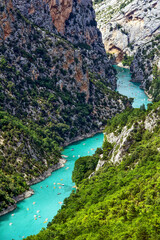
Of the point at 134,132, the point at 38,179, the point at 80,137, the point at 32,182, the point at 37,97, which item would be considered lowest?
the point at 80,137

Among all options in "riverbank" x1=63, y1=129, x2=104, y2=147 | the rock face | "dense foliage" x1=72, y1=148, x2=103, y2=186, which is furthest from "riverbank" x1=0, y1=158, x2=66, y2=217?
the rock face

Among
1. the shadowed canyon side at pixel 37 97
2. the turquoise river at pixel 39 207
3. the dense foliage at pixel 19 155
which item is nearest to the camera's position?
the turquoise river at pixel 39 207

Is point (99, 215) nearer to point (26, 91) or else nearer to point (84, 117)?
point (26, 91)

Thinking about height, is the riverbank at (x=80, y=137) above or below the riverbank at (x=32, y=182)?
below

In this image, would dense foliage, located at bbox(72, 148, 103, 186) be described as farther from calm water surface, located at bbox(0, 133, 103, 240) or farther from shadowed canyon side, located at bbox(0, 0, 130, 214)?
shadowed canyon side, located at bbox(0, 0, 130, 214)

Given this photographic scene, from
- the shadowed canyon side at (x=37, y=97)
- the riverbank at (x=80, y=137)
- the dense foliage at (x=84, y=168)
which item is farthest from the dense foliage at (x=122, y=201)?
the riverbank at (x=80, y=137)

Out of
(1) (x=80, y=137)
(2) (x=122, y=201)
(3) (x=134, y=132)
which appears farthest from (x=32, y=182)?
(2) (x=122, y=201)

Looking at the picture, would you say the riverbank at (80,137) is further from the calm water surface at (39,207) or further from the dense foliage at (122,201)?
the dense foliage at (122,201)

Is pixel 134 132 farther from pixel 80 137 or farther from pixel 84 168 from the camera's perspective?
pixel 80 137
